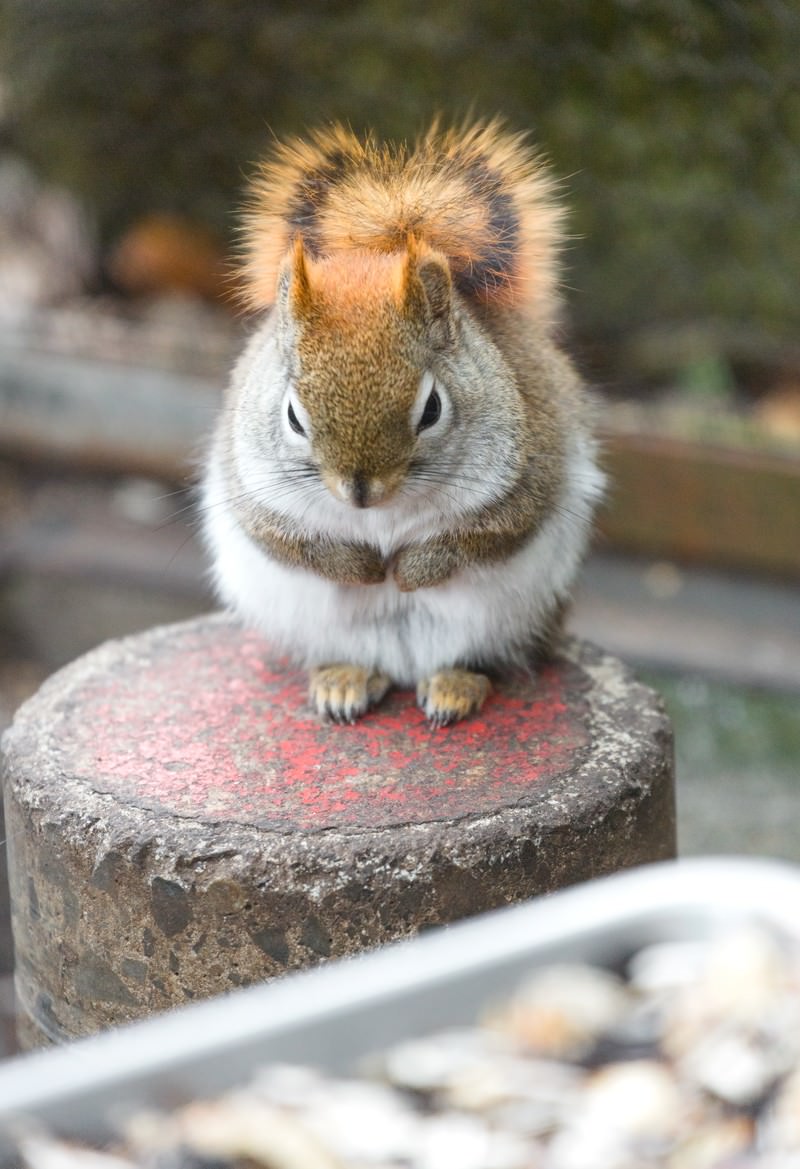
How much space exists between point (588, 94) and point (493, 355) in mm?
3032

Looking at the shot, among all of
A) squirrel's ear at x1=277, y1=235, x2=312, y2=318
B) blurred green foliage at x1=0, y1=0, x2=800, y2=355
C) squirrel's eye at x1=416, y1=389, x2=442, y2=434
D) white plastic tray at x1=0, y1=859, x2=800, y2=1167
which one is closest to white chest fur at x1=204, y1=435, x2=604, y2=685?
squirrel's eye at x1=416, y1=389, x2=442, y2=434

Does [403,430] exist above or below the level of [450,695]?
above

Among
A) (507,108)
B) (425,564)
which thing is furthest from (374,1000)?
(507,108)

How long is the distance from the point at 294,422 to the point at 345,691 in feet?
1.52

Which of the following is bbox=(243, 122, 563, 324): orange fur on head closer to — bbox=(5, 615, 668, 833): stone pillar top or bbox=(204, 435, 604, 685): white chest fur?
bbox=(204, 435, 604, 685): white chest fur

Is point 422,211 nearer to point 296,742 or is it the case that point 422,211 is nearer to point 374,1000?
point 296,742

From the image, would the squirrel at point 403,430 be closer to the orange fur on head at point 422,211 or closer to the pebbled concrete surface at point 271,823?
the orange fur on head at point 422,211

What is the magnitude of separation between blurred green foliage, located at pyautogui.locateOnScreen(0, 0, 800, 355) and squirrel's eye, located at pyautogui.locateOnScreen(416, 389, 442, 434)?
2.67 meters

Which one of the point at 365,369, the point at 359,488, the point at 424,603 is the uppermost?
the point at 365,369

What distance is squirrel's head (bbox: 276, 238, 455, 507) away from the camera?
1.85 meters

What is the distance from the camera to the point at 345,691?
7.22ft

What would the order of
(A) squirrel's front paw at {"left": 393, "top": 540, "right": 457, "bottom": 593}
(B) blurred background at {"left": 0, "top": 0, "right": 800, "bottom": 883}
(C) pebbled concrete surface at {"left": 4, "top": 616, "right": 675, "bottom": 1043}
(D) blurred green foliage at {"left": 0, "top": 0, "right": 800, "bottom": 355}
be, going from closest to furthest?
(C) pebbled concrete surface at {"left": 4, "top": 616, "right": 675, "bottom": 1043} → (A) squirrel's front paw at {"left": 393, "top": 540, "right": 457, "bottom": 593} → (B) blurred background at {"left": 0, "top": 0, "right": 800, "bottom": 883} → (D) blurred green foliage at {"left": 0, "top": 0, "right": 800, "bottom": 355}

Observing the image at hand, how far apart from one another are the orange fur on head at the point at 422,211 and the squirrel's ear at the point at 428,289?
0.08m

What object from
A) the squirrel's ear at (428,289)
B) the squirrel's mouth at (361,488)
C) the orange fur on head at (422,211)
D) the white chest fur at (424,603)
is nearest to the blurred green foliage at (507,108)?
the orange fur on head at (422,211)
